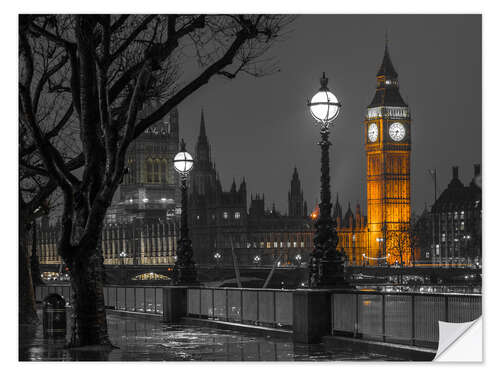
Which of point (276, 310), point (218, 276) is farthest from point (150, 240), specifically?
point (276, 310)

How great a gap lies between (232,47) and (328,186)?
3.35 m

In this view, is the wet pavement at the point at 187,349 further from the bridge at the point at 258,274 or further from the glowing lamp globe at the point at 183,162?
the bridge at the point at 258,274

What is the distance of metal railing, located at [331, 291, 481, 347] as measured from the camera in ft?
48.1

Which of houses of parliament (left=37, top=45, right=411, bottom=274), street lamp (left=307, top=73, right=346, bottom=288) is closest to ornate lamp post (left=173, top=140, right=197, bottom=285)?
street lamp (left=307, top=73, right=346, bottom=288)

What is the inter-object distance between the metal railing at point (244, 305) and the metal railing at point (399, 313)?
6.50ft

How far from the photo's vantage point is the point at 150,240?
166875 millimetres

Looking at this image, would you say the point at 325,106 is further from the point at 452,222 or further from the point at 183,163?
the point at 452,222

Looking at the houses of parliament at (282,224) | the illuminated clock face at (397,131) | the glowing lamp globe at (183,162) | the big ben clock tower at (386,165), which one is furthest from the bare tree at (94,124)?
the illuminated clock face at (397,131)

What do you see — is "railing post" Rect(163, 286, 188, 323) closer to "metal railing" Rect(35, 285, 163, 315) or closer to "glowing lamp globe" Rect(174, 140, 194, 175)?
"metal railing" Rect(35, 285, 163, 315)

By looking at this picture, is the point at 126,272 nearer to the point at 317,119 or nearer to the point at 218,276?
the point at 218,276

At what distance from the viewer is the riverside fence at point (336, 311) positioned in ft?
49.5

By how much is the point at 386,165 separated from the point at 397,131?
703cm

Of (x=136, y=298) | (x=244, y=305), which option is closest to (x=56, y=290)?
(x=136, y=298)
